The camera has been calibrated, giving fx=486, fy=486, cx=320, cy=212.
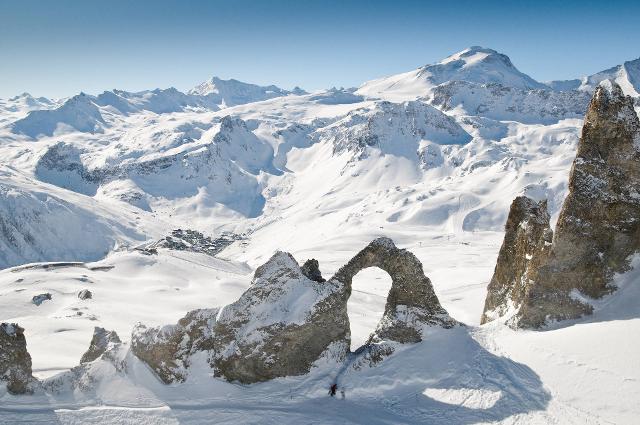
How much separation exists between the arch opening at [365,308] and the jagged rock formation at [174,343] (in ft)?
38.9

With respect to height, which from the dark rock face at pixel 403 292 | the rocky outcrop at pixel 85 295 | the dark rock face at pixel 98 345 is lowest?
the rocky outcrop at pixel 85 295

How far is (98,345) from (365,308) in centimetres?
5094

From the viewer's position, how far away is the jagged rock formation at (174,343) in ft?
94.6

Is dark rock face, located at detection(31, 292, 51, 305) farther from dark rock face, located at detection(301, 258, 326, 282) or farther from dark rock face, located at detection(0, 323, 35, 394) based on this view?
dark rock face, located at detection(301, 258, 326, 282)

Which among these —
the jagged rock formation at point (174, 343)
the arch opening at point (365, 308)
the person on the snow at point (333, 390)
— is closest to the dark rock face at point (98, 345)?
the jagged rock formation at point (174, 343)

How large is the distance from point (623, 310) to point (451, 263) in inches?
5334

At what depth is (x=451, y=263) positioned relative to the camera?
162m

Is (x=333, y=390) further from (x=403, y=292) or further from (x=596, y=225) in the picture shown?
(x=596, y=225)

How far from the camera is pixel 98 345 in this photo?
33406 mm

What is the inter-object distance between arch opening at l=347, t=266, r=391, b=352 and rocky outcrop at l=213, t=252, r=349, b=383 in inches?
299

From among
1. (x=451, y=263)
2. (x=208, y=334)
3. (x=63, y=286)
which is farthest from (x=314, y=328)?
(x=451, y=263)

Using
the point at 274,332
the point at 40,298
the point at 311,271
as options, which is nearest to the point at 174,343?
the point at 274,332

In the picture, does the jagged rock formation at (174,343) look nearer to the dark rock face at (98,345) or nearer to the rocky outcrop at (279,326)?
the rocky outcrop at (279,326)

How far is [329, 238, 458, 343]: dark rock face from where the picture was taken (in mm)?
31688
